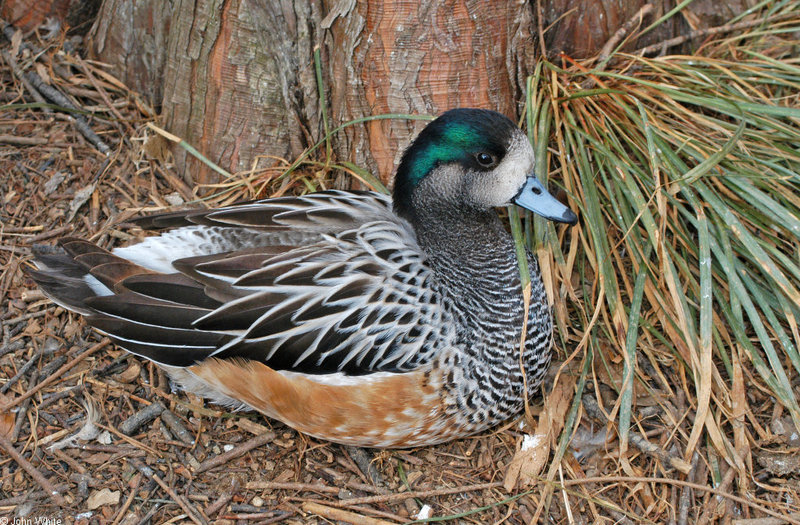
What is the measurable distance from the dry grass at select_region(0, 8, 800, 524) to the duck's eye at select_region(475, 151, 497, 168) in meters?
0.52

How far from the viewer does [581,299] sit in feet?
10.3

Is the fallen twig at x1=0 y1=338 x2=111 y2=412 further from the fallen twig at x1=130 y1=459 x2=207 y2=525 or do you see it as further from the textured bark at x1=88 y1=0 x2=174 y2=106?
the textured bark at x1=88 y1=0 x2=174 y2=106

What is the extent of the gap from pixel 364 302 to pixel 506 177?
0.66 meters

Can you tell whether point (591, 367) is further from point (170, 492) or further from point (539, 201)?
point (170, 492)

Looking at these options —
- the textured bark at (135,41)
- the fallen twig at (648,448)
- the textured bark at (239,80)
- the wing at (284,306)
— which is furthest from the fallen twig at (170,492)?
A: the textured bark at (135,41)

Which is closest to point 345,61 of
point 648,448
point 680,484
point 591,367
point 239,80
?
point 239,80

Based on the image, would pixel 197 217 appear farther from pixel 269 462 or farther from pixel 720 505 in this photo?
pixel 720 505

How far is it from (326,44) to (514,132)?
3.19 ft

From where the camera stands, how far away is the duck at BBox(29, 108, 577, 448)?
102 inches

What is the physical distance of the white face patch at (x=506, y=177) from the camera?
2.62 meters

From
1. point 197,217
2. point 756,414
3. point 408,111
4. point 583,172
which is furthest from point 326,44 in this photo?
point 756,414

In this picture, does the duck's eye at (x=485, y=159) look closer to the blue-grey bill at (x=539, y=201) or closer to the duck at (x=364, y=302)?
the duck at (x=364, y=302)

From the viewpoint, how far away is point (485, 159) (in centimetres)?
262

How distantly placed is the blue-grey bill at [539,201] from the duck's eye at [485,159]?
0.14m
